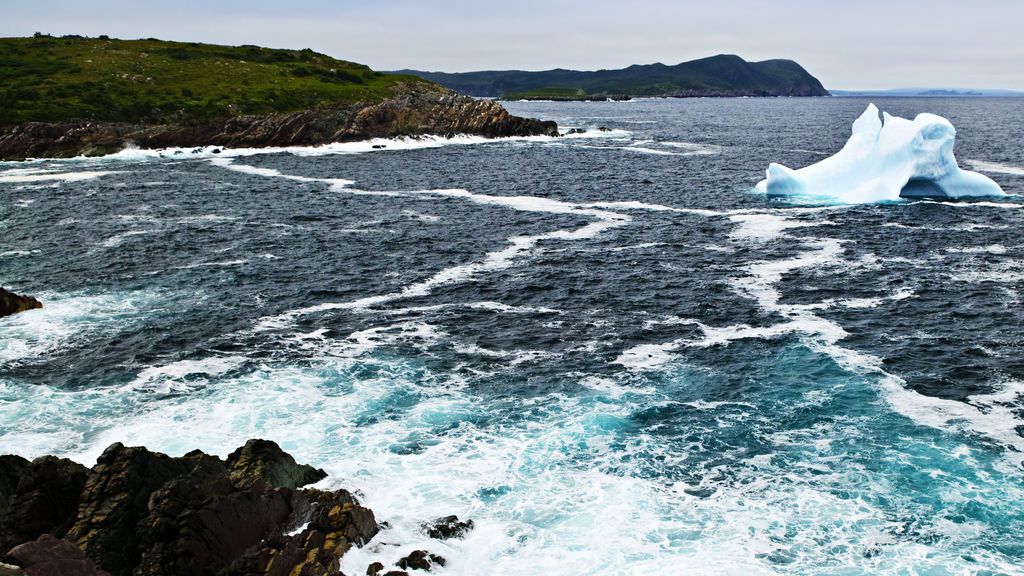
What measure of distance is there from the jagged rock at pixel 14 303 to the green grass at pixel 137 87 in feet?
345

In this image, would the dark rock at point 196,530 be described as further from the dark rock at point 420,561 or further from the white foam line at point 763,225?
the white foam line at point 763,225

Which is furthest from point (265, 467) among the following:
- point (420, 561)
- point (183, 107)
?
point (183, 107)

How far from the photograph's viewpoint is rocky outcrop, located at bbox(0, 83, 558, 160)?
130875mm

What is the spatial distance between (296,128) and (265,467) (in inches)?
5477

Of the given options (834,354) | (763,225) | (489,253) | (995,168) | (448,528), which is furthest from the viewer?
(995,168)

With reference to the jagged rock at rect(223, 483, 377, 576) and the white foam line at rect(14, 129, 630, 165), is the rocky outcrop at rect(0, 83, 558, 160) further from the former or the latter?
the jagged rock at rect(223, 483, 377, 576)

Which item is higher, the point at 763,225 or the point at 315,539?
the point at 763,225

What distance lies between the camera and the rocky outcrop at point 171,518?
21438 mm

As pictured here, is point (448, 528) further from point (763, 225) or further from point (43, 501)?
point (763, 225)

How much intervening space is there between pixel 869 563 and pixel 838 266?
3757cm

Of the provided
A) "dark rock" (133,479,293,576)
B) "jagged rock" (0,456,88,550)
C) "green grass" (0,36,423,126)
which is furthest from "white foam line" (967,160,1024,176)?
"green grass" (0,36,423,126)

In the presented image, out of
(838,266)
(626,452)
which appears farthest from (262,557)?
(838,266)

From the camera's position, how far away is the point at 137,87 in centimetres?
16162

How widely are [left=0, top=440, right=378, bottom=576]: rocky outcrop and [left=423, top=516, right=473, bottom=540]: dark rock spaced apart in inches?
74.0
